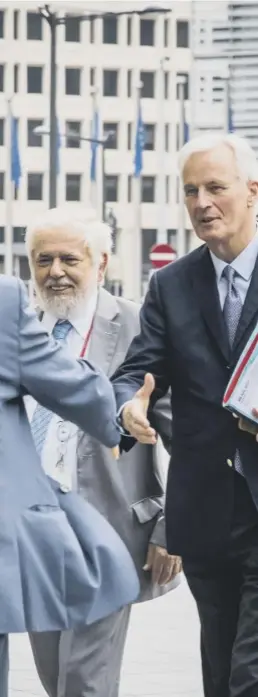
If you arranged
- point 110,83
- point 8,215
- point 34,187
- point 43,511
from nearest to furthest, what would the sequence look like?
point 43,511
point 8,215
point 34,187
point 110,83

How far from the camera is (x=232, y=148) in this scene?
16.2 ft

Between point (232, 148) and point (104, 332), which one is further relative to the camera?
point (104, 332)

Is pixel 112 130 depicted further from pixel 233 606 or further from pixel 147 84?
pixel 233 606

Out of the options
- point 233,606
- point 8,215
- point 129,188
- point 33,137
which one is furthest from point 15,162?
point 233,606

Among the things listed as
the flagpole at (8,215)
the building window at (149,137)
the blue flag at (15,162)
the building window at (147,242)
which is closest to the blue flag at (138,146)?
the blue flag at (15,162)

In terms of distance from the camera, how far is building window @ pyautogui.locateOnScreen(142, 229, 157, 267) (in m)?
92.9

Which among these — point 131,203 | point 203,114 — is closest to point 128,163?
point 131,203

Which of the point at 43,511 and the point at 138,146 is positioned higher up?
the point at 43,511

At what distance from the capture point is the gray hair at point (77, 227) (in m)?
5.50

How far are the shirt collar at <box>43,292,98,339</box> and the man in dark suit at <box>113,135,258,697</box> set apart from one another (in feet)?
1.72

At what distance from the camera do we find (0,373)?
4.07 metres

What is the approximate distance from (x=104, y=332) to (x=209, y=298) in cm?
76

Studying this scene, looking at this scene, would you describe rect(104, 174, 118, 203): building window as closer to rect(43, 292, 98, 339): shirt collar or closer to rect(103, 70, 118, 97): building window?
rect(103, 70, 118, 97): building window

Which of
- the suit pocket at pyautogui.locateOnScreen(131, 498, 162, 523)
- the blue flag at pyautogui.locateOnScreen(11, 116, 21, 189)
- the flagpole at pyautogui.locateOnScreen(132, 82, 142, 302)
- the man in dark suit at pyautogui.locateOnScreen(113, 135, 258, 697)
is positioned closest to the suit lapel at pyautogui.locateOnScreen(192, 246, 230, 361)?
the man in dark suit at pyautogui.locateOnScreen(113, 135, 258, 697)
